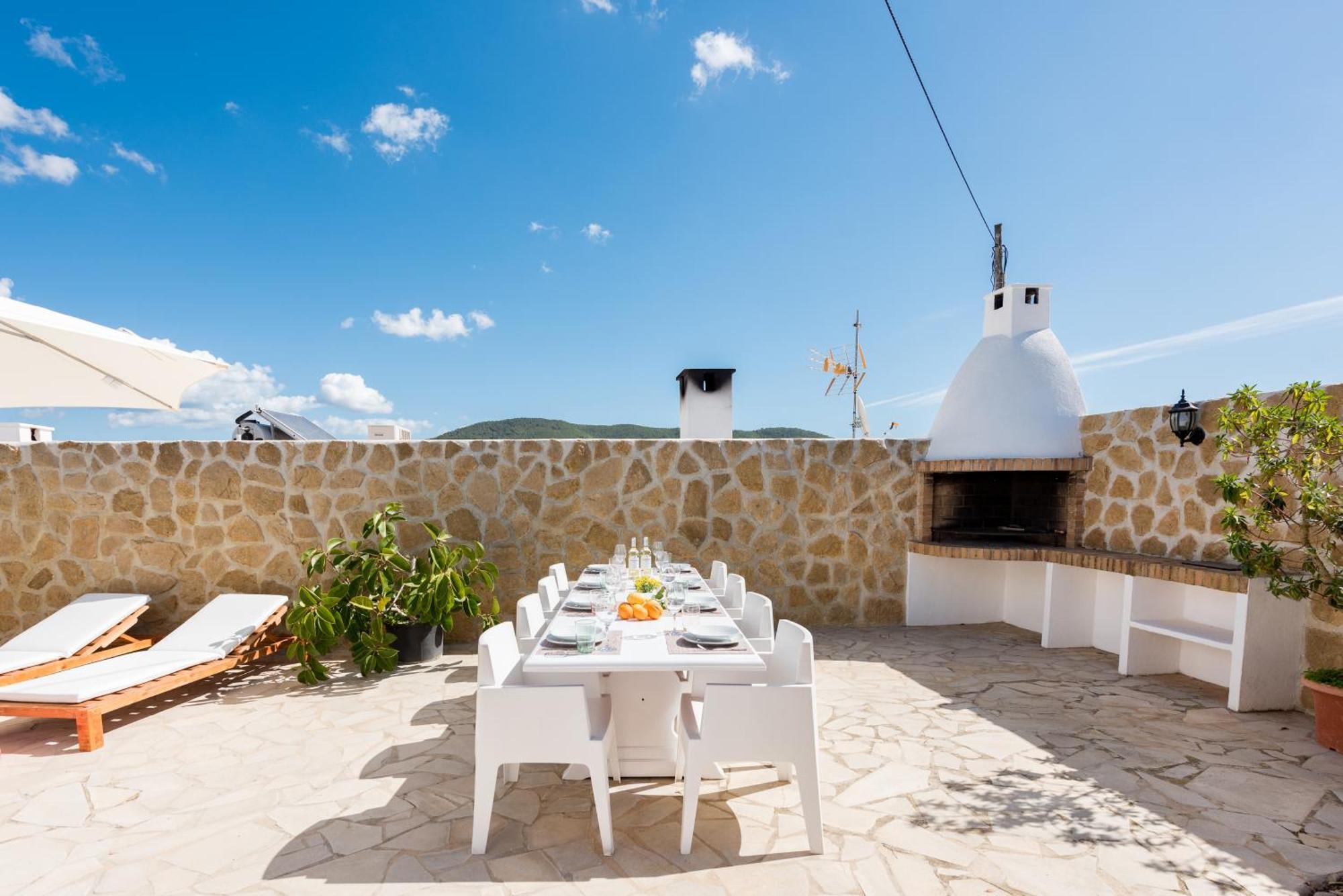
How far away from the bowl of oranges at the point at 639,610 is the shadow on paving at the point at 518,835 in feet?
2.46

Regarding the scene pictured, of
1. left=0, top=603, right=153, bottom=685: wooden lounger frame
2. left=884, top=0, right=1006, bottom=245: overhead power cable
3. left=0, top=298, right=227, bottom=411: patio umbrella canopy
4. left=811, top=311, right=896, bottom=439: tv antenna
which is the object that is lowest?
left=0, top=603, right=153, bottom=685: wooden lounger frame

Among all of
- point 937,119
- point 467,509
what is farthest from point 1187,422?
point 467,509

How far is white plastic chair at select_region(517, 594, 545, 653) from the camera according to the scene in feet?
9.98

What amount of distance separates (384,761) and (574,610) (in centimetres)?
119

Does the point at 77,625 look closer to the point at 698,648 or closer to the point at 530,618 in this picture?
the point at 530,618

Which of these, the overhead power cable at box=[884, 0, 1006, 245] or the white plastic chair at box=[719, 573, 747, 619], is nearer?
the white plastic chair at box=[719, 573, 747, 619]

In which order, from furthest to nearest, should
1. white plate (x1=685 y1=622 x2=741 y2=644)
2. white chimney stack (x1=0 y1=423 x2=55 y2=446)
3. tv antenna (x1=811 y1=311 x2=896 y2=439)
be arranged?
tv antenna (x1=811 y1=311 x2=896 y2=439), white chimney stack (x1=0 y1=423 x2=55 y2=446), white plate (x1=685 y1=622 x2=741 y2=644)

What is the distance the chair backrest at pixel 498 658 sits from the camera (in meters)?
2.34

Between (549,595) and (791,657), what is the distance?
1.95 metres

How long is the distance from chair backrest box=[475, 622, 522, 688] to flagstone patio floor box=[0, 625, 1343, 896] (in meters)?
0.58

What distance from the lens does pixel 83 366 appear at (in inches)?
142

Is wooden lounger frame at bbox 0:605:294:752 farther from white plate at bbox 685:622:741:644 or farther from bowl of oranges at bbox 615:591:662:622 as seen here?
white plate at bbox 685:622:741:644

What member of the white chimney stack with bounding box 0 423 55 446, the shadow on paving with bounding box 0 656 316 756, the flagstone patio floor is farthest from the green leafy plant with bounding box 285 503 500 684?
the white chimney stack with bounding box 0 423 55 446

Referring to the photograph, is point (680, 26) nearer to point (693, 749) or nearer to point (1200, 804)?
point (693, 749)
